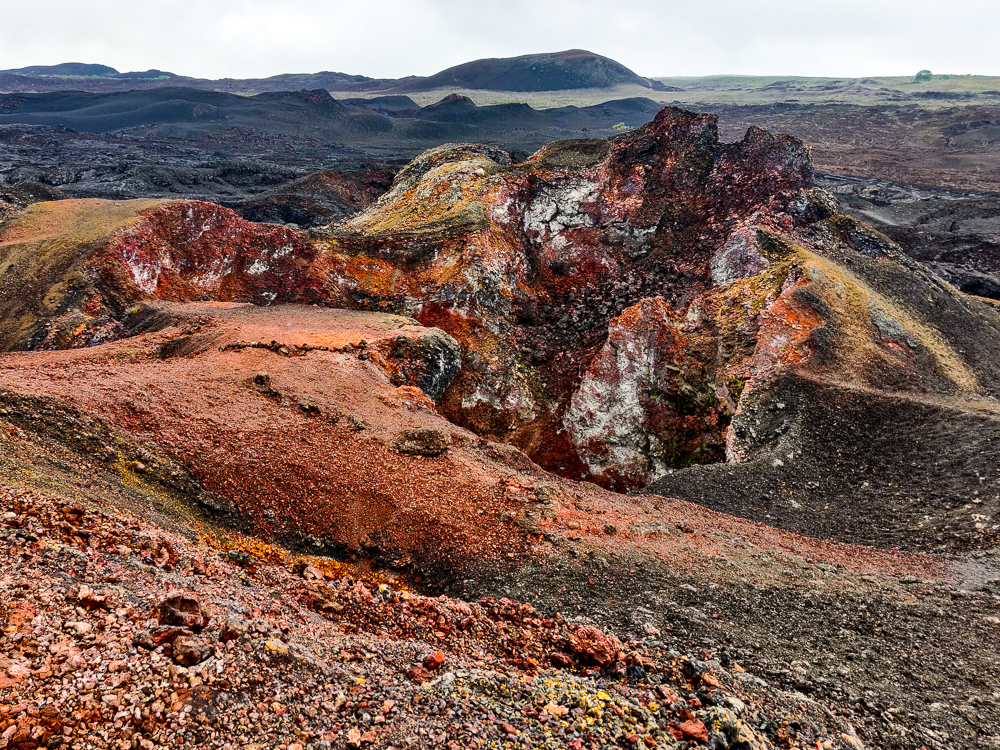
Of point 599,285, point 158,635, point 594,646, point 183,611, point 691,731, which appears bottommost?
point 594,646

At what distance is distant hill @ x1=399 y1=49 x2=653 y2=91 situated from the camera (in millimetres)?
170425

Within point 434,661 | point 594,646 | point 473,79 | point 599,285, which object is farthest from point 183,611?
point 473,79

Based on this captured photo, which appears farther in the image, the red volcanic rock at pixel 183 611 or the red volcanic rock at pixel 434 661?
the red volcanic rock at pixel 434 661

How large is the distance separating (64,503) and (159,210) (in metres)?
23.3

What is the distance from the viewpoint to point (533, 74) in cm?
17275

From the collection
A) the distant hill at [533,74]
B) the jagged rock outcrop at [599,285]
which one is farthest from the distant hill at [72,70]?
the jagged rock outcrop at [599,285]

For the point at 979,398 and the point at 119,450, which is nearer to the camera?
the point at 119,450

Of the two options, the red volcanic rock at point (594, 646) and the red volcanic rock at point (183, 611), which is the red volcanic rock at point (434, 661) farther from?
the red volcanic rock at point (183, 611)

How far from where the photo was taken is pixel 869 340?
19.3 m

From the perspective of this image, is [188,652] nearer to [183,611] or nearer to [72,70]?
[183,611]

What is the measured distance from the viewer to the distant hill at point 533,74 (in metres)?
170

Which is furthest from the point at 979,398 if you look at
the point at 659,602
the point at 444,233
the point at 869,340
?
the point at 444,233

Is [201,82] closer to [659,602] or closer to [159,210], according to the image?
[159,210]

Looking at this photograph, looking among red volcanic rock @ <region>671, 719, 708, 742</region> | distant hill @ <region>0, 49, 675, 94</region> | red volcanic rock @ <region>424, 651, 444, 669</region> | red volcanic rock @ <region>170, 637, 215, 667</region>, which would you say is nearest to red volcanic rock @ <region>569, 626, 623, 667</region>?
red volcanic rock @ <region>671, 719, 708, 742</region>
